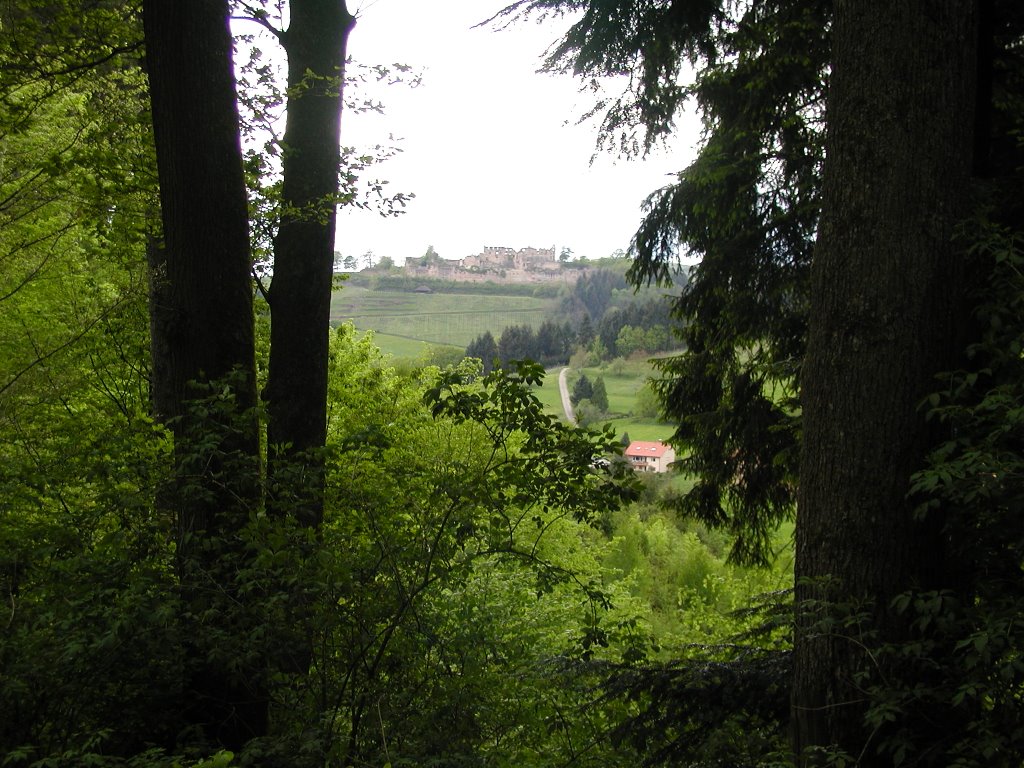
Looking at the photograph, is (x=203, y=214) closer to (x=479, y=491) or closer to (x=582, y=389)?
(x=479, y=491)

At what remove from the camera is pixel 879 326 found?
313 centimetres

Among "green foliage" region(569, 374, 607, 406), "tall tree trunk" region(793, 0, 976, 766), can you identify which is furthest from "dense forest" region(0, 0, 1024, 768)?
"green foliage" region(569, 374, 607, 406)

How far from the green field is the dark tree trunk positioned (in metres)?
86.1

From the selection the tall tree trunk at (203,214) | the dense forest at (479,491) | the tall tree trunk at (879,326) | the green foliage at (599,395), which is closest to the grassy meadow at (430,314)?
the green foliage at (599,395)

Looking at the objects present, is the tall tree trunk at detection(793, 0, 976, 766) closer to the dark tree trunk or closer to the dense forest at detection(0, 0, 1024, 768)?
the dense forest at detection(0, 0, 1024, 768)

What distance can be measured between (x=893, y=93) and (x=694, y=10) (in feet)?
6.66

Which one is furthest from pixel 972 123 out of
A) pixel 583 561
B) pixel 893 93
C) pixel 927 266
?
pixel 583 561

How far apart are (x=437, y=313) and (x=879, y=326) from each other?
360 ft

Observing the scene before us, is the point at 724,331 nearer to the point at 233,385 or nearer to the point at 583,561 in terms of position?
the point at 233,385

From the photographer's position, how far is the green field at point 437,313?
96.5 meters

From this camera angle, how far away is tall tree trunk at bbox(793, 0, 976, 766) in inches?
119

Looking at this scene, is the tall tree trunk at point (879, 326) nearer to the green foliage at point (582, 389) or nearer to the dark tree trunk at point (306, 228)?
the dark tree trunk at point (306, 228)

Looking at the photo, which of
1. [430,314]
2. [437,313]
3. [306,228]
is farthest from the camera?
[437,313]

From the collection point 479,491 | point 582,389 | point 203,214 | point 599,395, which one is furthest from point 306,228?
point 599,395
